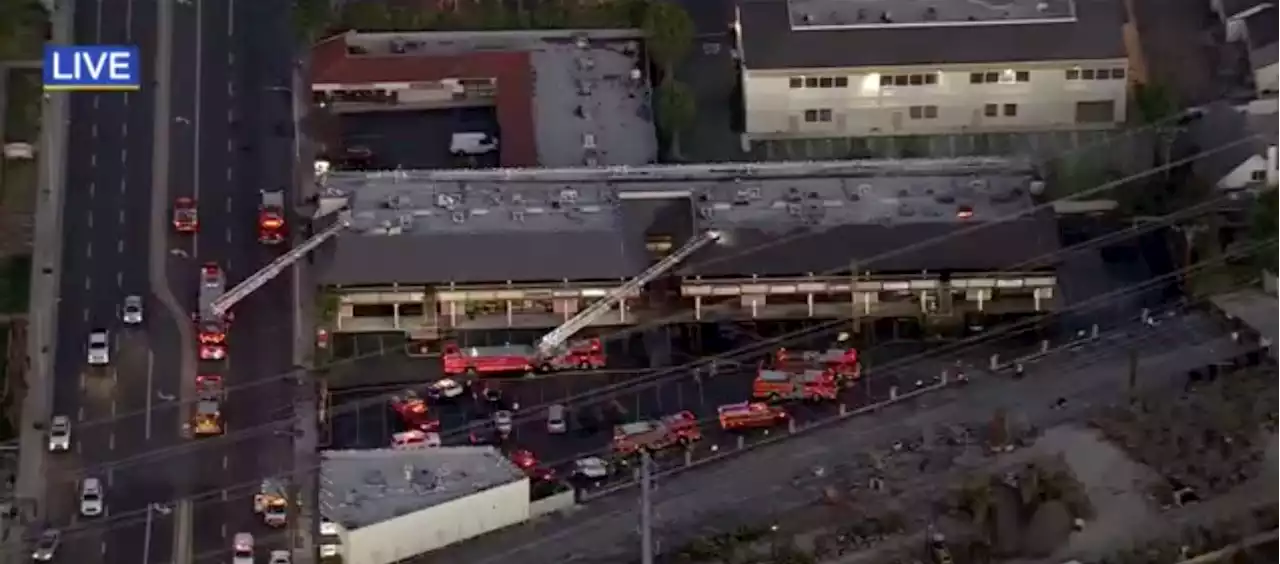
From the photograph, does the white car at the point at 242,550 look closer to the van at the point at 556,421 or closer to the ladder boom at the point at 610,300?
the van at the point at 556,421

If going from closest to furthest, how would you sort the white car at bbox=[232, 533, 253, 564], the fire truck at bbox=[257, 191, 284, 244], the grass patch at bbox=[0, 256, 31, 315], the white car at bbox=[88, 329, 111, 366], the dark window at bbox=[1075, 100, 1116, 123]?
the white car at bbox=[232, 533, 253, 564] < the white car at bbox=[88, 329, 111, 366] < the grass patch at bbox=[0, 256, 31, 315] < the fire truck at bbox=[257, 191, 284, 244] < the dark window at bbox=[1075, 100, 1116, 123]

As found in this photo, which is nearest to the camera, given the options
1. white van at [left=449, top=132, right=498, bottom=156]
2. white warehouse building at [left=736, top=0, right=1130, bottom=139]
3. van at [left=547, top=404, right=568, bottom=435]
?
van at [left=547, top=404, right=568, bottom=435]

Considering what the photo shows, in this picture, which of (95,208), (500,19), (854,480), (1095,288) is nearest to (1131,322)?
(1095,288)

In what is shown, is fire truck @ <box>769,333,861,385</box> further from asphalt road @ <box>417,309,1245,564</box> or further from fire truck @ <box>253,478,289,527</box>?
fire truck @ <box>253,478,289,527</box>

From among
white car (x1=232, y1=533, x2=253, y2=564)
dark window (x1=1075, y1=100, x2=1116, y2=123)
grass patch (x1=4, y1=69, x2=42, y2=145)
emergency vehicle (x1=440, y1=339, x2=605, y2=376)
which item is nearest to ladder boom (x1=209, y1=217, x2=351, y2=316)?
emergency vehicle (x1=440, y1=339, x2=605, y2=376)

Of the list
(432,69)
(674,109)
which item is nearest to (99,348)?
(432,69)

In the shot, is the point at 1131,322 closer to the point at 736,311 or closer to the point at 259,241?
the point at 736,311

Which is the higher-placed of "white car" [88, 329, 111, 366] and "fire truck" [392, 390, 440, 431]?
"white car" [88, 329, 111, 366]

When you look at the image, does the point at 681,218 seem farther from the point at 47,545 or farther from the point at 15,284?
the point at 47,545
